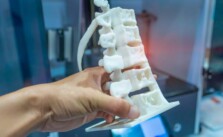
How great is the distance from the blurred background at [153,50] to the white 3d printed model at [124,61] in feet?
0.82

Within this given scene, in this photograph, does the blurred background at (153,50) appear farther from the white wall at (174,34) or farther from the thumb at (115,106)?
the thumb at (115,106)

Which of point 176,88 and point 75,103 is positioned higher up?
point 75,103

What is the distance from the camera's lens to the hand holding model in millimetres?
386

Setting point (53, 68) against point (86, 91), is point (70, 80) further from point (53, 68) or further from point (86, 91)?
point (53, 68)

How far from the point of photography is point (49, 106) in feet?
1.37

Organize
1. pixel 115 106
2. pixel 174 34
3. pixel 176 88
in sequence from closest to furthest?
1. pixel 115 106
2. pixel 176 88
3. pixel 174 34

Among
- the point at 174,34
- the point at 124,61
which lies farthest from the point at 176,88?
the point at 124,61

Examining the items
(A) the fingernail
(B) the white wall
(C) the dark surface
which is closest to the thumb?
(A) the fingernail

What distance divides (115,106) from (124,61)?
76mm

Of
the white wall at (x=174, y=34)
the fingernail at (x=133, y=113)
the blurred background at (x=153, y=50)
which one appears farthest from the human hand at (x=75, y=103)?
the white wall at (x=174, y=34)

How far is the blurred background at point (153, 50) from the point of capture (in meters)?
0.61

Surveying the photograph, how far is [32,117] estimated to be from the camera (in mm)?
402

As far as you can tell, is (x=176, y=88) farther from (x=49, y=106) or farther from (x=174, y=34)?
(x=49, y=106)

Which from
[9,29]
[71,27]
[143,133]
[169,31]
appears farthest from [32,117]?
[169,31]
